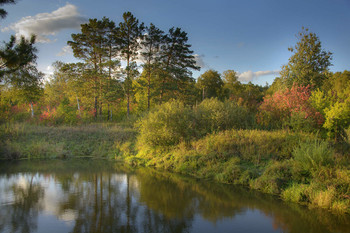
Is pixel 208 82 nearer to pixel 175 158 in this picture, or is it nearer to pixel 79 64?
pixel 79 64

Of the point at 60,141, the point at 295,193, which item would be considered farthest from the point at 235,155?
the point at 60,141

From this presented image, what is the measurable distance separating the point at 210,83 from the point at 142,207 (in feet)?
147

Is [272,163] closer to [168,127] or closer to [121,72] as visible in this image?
[168,127]

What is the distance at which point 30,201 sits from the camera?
9.88 metres

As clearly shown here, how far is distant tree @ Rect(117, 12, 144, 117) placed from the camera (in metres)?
31.7

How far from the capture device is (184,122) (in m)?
17.6

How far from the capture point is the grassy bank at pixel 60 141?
813 inches

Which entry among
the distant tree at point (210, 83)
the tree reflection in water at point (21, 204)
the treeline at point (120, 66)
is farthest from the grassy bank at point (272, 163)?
the distant tree at point (210, 83)

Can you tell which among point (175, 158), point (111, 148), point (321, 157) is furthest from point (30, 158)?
point (321, 157)

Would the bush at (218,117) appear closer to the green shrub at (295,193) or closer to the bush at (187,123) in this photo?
the bush at (187,123)

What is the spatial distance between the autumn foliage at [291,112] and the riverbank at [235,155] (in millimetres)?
2107

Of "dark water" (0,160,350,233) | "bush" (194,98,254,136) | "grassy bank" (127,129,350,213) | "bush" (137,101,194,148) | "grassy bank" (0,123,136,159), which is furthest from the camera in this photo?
"grassy bank" (0,123,136,159)

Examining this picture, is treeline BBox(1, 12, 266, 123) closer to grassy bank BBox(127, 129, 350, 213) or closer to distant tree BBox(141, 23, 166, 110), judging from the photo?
distant tree BBox(141, 23, 166, 110)

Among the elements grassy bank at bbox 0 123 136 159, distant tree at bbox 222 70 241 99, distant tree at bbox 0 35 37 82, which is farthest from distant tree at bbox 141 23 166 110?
distant tree at bbox 222 70 241 99
